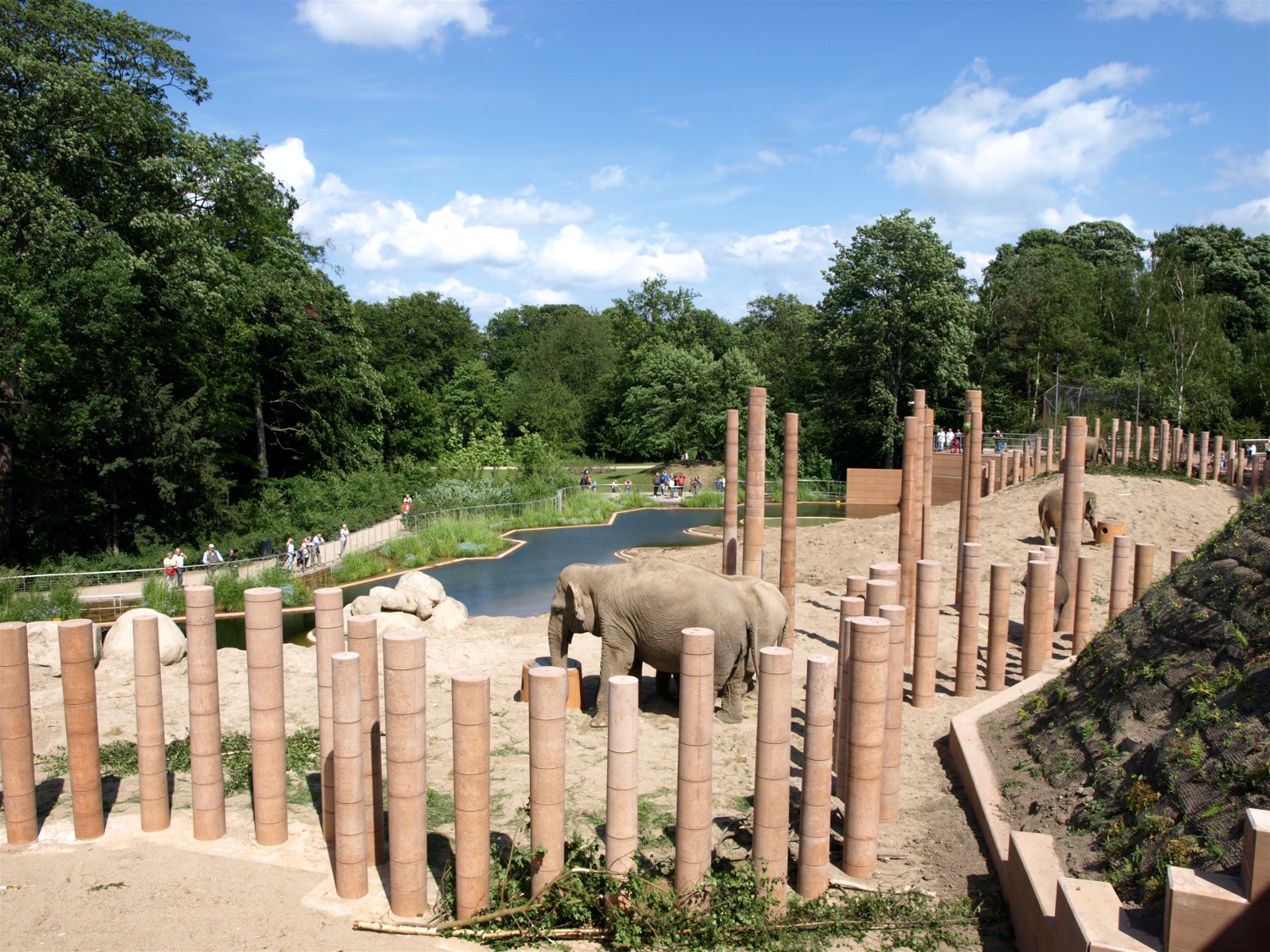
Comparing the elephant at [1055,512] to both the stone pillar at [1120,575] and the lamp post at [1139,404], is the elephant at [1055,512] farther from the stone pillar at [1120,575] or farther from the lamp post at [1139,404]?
the lamp post at [1139,404]

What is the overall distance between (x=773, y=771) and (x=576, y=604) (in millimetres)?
5402

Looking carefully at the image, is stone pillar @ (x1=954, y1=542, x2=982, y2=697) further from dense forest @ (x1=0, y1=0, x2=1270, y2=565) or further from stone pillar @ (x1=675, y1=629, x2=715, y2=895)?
dense forest @ (x1=0, y1=0, x2=1270, y2=565)

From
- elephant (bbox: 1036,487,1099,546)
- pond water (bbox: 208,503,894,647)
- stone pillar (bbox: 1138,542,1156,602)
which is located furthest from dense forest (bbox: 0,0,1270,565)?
stone pillar (bbox: 1138,542,1156,602)

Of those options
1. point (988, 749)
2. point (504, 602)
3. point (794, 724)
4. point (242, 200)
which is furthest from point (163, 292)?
point (988, 749)

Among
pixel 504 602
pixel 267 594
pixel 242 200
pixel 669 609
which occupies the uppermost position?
pixel 242 200

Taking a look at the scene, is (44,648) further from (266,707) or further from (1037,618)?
(1037,618)

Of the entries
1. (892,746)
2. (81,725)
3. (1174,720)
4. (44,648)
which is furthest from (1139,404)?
(81,725)

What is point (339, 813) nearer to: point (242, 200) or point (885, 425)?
point (242, 200)

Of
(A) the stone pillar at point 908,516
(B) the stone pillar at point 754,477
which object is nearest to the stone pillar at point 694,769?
(B) the stone pillar at point 754,477

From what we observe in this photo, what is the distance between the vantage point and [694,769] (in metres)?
7.61

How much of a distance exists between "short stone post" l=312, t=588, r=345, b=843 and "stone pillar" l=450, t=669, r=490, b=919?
6.10ft

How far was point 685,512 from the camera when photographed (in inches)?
1601

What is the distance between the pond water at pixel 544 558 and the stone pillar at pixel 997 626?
10.5 meters

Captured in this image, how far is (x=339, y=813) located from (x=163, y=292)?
27.0 metres
